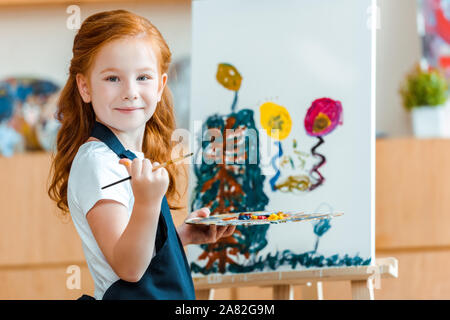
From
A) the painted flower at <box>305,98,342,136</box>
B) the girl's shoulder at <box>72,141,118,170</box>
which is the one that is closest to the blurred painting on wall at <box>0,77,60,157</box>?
the painted flower at <box>305,98,342,136</box>

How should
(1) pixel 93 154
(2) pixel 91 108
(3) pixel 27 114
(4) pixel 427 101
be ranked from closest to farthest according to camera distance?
(1) pixel 93 154 < (2) pixel 91 108 < (4) pixel 427 101 < (3) pixel 27 114

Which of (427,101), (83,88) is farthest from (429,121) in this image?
(83,88)

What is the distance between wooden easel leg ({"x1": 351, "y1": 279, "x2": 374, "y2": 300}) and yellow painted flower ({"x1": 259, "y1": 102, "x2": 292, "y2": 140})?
348 mm

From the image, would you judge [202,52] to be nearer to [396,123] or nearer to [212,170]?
[212,170]

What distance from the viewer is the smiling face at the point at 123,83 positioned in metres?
0.92

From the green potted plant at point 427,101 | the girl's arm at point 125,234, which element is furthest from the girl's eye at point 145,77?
the green potted plant at point 427,101

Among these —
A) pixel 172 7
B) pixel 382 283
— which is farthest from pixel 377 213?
pixel 172 7

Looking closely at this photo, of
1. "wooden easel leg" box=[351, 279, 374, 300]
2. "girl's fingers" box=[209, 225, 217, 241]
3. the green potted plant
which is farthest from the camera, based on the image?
the green potted plant

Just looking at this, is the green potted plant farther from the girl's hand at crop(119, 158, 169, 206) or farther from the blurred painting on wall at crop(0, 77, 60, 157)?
the girl's hand at crop(119, 158, 169, 206)

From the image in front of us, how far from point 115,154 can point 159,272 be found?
197 mm

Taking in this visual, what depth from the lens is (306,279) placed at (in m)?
1.27

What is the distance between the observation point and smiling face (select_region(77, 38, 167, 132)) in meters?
0.92

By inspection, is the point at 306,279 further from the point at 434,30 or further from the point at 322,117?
the point at 434,30
